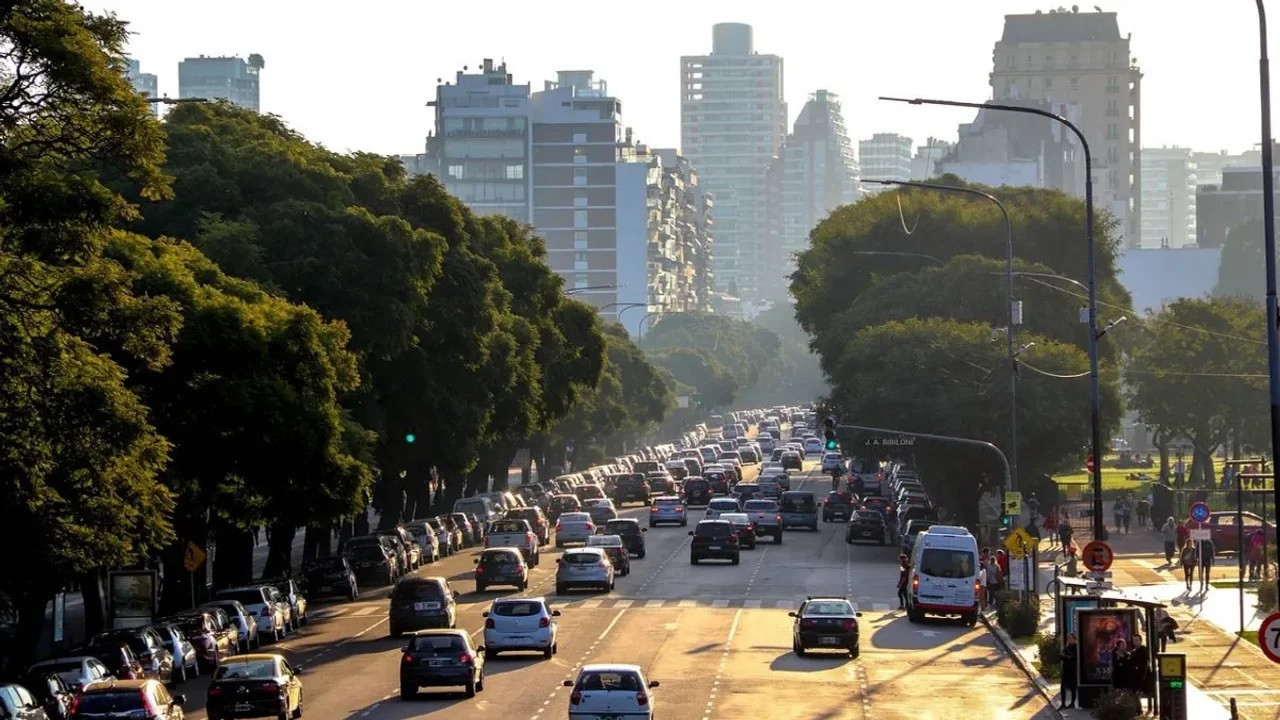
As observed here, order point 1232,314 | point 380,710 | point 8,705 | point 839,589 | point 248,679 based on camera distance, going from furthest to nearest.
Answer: point 1232,314 → point 839,589 → point 380,710 → point 248,679 → point 8,705

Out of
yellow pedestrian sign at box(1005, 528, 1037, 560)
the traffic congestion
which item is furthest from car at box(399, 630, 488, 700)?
yellow pedestrian sign at box(1005, 528, 1037, 560)

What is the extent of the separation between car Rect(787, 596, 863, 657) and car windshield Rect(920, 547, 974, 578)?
27.9ft

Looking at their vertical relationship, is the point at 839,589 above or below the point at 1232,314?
below

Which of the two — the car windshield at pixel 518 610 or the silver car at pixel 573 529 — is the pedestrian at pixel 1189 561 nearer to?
the car windshield at pixel 518 610

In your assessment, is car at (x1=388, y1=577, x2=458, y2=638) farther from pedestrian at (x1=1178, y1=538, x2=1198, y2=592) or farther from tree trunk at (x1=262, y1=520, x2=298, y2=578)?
pedestrian at (x1=1178, y1=538, x2=1198, y2=592)

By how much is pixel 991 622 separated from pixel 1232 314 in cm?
7078

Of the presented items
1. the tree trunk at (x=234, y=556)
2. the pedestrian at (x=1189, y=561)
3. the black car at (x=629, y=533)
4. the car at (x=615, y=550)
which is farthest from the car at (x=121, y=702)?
the black car at (x=629, y=533)

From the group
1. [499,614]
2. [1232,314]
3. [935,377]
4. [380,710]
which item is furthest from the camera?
[1232,314]

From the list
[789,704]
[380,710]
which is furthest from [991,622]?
[380,710]

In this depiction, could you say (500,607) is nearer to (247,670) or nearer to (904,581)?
(247,670)

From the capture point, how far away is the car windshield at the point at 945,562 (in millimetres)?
54375

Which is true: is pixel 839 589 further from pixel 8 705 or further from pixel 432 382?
pixel 8 705

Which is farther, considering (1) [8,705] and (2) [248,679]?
(2) [248,679]

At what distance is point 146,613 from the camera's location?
47.2 metres
